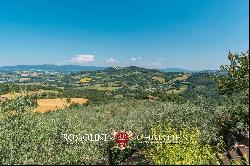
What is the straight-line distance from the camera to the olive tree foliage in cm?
3100

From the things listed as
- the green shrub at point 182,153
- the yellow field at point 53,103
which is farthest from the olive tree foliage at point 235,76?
the yellow field at point 53,103

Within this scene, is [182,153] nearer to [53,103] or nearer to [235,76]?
[235,76]

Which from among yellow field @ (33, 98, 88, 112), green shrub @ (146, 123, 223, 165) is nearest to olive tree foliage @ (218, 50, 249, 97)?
green shrub @ (146, 123, 223, 165)

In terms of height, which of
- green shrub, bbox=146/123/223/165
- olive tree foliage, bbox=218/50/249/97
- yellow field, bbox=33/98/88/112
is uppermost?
olive tree foliage, bbox=218/50/249/97

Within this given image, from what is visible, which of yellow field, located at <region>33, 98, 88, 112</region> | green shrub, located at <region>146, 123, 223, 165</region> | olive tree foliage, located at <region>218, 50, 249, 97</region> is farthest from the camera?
yellow field, located at <region>33, 98, 88, 112</region>

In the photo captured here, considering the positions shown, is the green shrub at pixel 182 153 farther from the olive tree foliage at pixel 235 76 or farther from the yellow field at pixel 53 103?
the yellow field at pixel 53 103

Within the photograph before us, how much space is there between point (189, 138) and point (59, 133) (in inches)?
707

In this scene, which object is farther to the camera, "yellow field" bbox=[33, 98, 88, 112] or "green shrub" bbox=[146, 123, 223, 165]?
"yellow field" bbox=[33, 98, 88, 112]

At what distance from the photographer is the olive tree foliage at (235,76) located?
31.0 m

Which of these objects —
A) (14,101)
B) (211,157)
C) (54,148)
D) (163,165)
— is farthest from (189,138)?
(14,101)

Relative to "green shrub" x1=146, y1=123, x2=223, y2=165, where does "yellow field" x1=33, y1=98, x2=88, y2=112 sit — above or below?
below

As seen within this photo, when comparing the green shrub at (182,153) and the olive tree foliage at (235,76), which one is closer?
the green shrub at (182,153)

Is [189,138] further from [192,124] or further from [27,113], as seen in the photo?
[192,124]

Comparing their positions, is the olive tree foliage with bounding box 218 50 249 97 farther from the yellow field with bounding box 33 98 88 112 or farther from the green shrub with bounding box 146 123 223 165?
the yellow field with bounding box 33 98 88 112
